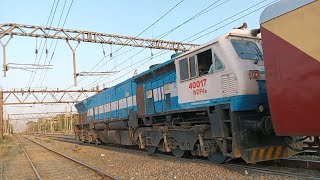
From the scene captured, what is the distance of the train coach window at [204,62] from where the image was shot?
32.4 ft

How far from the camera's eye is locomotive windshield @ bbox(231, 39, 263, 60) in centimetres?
912

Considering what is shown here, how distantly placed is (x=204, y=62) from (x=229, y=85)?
1438mm

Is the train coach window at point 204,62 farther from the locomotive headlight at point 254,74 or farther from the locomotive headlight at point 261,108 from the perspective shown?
the locomotive headlight at point 261,108

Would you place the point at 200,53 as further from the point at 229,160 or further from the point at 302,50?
the point at 302,50

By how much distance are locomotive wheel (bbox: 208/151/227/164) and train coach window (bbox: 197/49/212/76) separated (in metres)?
2.40

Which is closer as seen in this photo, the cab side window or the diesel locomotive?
the diesel locomotive

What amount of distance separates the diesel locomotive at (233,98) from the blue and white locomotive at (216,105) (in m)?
0.02

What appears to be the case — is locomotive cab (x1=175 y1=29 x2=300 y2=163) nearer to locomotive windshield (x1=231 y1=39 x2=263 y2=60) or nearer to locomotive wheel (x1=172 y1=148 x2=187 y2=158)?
locomotive windshield (x1=231 y1=39 x2=263 y2=60)

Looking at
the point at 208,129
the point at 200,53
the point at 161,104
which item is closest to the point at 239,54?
the point at 200,53

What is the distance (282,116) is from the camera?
21.3 ft

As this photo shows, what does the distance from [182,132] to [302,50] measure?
593 centimetres

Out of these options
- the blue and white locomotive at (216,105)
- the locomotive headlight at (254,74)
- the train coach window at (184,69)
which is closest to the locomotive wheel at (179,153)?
the blue and white locomotive at (216,105)

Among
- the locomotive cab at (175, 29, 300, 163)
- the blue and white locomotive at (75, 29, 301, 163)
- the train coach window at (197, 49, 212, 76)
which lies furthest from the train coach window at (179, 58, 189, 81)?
the train coach window at (197, 49, 212, 76)

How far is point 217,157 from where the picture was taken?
990 centimetres
